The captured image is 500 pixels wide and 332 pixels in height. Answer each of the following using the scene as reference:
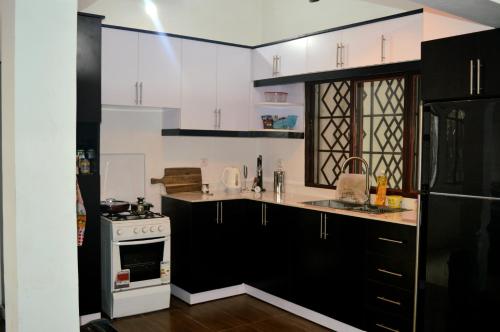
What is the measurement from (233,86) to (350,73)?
135 cm

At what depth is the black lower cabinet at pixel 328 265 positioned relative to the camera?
3838 mm

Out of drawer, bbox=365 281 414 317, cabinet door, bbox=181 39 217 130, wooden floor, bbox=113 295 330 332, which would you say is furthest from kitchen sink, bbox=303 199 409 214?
cabinet door, bbox=181 39 217 130

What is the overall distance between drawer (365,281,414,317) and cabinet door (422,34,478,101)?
134 centimetres

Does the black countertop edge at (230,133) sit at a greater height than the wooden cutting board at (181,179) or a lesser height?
greater

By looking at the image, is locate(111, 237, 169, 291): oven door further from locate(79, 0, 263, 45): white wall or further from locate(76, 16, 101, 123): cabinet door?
locate(79, 0, 263, 45): white wall

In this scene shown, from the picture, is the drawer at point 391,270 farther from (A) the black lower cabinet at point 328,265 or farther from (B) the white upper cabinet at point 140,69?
(B) the white upper cabinet at point 140,69

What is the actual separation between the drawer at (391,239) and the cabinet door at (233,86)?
197 cm

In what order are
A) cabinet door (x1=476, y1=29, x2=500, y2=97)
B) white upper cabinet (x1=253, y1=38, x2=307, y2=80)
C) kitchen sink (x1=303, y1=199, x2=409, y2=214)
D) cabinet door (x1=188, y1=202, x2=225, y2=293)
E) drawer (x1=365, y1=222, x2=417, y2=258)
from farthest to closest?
1. white upper cabinet (x1=253, y1=38, x2=307, y2=80)
2. cabinet door (x1=188, y1=202, x2=225, y2=293)
3. kitchen sink (x1=303, y1=199, x2=409, y2=214)
4. drawer (x1=365, y1=222, x2=417, y2=258)
5. cabinet door (x1=476, y1=29, x2=500, y2=97)

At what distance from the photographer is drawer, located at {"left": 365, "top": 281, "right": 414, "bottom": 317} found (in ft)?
11.4

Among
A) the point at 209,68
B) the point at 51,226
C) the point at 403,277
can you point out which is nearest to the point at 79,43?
the point at 209,68

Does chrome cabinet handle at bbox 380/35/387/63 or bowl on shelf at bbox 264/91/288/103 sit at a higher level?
chrome cabinet handle at bbox 380/35/387/63

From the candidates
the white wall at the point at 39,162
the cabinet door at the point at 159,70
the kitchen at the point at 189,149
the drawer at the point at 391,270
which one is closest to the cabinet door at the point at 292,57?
the kitchen at the point at 189,149

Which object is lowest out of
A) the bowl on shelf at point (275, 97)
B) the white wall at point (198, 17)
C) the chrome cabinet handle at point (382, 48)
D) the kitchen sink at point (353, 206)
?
the kitchen sink at point (353, 206)

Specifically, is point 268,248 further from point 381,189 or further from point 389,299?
point 389,299
